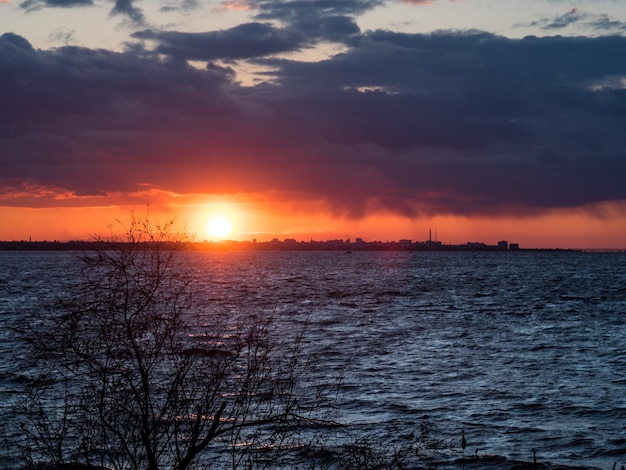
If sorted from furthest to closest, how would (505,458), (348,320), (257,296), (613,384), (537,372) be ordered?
(257,296) < (348,320) < (537,372) < (613,384) < (505,458)

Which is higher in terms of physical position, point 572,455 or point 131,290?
point 131,290

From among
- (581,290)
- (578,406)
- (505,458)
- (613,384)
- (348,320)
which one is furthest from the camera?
(581,290)

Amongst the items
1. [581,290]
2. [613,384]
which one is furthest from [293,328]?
[581,290]

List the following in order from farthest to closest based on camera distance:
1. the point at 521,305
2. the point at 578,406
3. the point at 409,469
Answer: the point at 521,305 < the point at 578,406 < the point at 409,469

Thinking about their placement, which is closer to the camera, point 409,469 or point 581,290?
point 409,469

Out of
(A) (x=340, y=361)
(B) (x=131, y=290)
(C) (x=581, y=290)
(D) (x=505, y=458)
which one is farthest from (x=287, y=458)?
(C) (x=581, y=290)

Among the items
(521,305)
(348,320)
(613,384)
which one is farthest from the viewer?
(521,305)

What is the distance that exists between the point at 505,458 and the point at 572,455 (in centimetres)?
276

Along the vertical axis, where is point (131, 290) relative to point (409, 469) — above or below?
above

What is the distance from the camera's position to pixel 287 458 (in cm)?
2600

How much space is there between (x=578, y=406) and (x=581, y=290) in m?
103

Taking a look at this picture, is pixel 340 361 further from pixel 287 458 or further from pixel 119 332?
pixel 119 332

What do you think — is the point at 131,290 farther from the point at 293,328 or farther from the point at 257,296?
the point at 257,296

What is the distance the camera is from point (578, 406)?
118 feet
